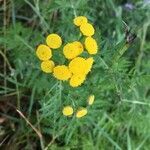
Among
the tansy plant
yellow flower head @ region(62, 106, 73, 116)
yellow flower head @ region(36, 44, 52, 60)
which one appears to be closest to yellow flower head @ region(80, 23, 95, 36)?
the tansy plant

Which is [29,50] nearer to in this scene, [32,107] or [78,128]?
[32,107]

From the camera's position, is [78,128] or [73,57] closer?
[73,57]

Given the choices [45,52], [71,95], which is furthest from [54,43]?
[71,95]

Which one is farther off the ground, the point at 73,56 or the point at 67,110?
the point at 73,56

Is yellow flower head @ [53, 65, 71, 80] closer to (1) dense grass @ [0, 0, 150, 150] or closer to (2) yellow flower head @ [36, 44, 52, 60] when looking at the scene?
(2) yellow flower head @ [36, 44, 52, 60]

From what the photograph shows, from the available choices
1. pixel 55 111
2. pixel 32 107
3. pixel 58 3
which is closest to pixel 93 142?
pixel 32 107

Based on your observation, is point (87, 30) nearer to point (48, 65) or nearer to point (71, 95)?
point (48, 65)
